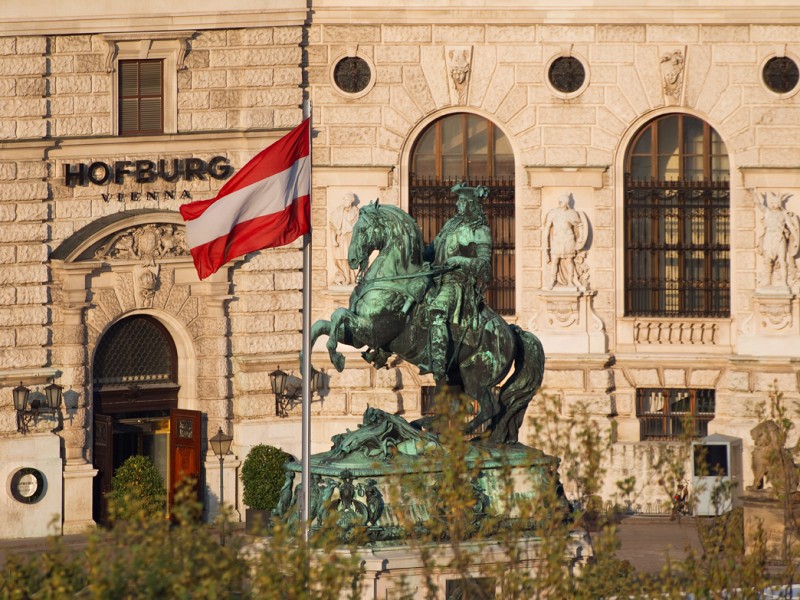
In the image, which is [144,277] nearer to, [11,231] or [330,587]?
[11,231]

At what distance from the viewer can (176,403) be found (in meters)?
40.4


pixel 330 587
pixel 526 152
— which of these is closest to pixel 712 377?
pixel 526 152

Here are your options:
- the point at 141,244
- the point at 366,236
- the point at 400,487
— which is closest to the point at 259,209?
the point at 366,236

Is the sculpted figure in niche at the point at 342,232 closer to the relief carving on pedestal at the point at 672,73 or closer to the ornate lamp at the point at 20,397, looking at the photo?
the ornate lamp at the point at 20,397

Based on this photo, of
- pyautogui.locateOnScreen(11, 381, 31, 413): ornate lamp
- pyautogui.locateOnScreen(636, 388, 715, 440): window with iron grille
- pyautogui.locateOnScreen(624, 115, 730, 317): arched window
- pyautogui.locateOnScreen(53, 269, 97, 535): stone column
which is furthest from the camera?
pyautogui.locateOnScreen(624, 115, 730, 317): arched window

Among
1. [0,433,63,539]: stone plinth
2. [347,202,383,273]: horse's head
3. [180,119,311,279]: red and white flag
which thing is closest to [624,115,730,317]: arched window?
[0,433,63,539]: stone plinth

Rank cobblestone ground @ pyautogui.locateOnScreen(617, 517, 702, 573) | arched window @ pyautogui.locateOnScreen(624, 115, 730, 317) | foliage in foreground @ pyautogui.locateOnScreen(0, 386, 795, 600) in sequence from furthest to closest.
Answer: arched window @ pyautogui.locateOnScreen(624, 115, 730, 317) < cobblestone ground @ pyautogui.locateOnScreen(617, 517, 702, 573) < foliage in foreground @ pyautogui.locateOnScreen(0, 386, 795, 600)

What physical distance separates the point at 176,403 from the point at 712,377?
33.8 feet

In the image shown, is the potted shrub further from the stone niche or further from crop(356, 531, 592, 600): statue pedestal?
crop(356, 531, 592, 600): statue pedestal

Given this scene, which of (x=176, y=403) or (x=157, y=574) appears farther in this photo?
(x=176, y=403)

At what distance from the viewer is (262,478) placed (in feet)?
127

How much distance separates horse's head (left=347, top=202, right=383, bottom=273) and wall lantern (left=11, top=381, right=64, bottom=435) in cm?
1485

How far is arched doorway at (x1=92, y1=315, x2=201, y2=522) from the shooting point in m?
39.6

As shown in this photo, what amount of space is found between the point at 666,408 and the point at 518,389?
14914 millimetres
